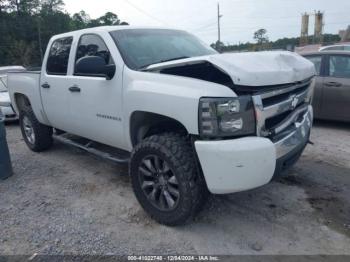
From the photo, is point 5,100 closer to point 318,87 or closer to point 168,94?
point 168,94

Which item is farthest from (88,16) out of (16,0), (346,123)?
(346,123)

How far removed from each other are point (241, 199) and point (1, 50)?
39501 mm

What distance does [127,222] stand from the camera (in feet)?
11.4

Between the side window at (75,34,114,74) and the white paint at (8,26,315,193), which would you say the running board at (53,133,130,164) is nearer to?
the white paint at (8,26,315,193)

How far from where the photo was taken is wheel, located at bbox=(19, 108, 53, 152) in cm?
575

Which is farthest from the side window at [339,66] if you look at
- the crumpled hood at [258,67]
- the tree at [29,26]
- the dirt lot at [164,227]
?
the tree at [29,26]

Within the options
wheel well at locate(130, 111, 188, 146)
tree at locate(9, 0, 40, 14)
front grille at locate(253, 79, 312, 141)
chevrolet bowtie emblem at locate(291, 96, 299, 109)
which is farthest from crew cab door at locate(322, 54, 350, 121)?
tree at locate(9, 0, 40, 14)

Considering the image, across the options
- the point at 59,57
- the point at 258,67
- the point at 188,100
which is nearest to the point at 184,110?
the point at 188,100

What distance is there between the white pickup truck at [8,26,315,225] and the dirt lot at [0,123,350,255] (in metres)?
0.32

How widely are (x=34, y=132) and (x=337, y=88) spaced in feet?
18.1

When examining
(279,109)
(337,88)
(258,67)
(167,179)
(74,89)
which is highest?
(258,67)

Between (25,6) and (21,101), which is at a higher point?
(25,6)

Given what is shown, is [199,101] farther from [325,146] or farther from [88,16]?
[88,16]

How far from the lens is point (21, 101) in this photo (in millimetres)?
6191
